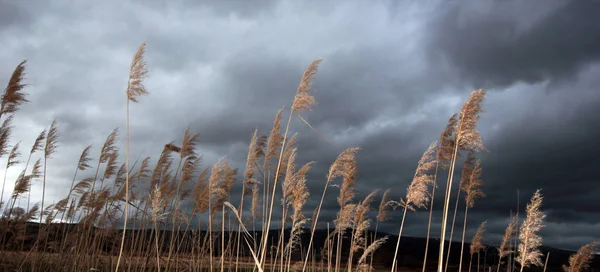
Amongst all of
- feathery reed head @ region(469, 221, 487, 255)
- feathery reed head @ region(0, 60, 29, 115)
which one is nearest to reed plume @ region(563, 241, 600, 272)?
feathery reed head @ region(469, 221, 487, 255)

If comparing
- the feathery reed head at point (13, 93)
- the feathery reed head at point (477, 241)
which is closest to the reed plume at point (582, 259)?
the feathery reed head at point (477, 241)

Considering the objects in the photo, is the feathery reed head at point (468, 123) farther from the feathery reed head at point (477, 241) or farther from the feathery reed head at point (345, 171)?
the feathery reed head at point (477, 241)

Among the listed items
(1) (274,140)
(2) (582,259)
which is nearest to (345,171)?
(1) (274,140)

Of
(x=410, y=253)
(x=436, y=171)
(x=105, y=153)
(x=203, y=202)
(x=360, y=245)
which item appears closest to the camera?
(x=436, y=171)

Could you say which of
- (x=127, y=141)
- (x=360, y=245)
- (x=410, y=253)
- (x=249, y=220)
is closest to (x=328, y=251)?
(x=360, y=245)

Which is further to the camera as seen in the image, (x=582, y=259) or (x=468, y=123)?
(x=582, y=259)

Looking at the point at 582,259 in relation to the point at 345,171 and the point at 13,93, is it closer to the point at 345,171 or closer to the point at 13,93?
the point at 345,171

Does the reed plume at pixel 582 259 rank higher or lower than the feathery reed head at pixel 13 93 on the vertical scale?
lower

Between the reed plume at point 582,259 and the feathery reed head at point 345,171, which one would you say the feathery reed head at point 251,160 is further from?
the reed plume at point 582,259

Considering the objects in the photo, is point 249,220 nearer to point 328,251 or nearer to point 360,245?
point 328,251

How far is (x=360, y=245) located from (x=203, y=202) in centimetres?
233

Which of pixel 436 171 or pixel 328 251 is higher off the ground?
pixel 436 171

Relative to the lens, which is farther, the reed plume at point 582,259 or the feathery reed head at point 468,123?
the reed plume at point 582,259

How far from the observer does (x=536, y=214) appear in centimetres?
473
